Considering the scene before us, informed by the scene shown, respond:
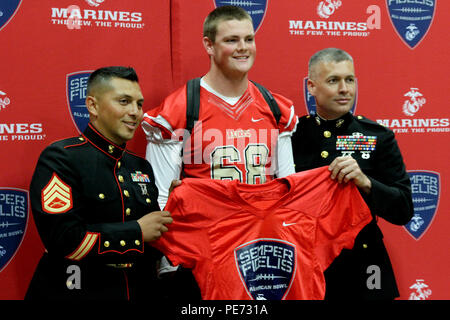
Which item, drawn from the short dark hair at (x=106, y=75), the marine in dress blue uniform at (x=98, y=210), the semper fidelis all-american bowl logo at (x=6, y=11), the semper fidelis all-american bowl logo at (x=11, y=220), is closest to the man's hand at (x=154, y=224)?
the marine in dress blue uniform at (x=98, y=210)

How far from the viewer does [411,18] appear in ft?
9.07

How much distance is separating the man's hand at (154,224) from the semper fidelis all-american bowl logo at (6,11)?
1205 millimetres

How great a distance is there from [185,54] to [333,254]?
1.24 meters

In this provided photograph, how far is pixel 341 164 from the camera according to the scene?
1854 mm

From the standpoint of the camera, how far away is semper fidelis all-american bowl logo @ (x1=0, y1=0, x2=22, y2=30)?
226cm

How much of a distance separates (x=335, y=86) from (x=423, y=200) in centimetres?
109

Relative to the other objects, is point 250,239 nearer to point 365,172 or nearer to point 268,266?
point 268,266

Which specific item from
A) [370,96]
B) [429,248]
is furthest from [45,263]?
[429,248]

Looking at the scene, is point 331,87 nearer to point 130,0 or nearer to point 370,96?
point 370,96

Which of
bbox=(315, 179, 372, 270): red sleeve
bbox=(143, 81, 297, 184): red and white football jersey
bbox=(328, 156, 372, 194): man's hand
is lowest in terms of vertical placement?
bbox=(315, 179, 372, 270): red sleeve

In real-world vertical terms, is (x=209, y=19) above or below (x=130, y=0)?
below

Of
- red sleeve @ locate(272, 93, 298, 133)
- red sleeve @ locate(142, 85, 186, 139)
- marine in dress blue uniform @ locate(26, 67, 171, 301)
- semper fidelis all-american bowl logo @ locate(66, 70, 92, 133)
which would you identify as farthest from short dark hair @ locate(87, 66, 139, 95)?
red sleeve @ locate(272, 93, 298, 133)

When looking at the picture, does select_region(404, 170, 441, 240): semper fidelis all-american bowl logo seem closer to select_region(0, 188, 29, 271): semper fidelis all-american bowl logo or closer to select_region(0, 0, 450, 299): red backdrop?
select_region(0, 0, 450, 299): red backdrop

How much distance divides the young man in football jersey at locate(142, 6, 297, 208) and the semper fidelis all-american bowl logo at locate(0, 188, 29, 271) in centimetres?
69
